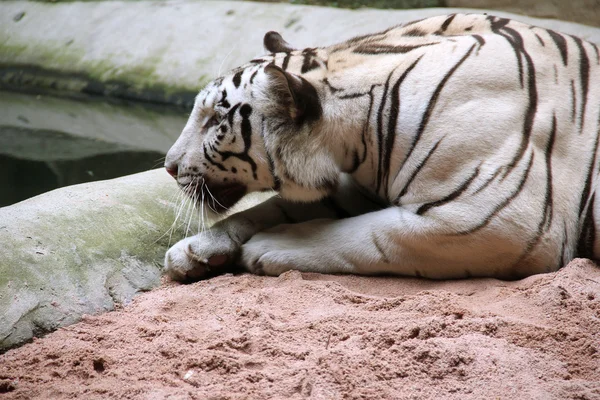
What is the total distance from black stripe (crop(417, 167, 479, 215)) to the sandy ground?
13.0 inches

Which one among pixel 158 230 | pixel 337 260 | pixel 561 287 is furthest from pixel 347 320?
pixel 158 230

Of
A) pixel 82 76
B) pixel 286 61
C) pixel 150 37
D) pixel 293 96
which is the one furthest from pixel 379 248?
pixel 82 76

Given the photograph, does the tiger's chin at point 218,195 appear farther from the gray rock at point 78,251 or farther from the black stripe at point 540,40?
the black stripe at point 540,40

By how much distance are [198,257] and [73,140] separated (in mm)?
4064

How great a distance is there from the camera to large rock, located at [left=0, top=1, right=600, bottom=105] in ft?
26.4

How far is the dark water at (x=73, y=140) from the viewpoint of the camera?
5.52 m

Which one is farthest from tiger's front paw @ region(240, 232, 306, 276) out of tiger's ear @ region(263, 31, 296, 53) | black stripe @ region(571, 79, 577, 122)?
black stripe @ region(571, 79, 577, 122)

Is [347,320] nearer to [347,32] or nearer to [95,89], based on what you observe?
[347,32]

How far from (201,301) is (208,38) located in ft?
20.9

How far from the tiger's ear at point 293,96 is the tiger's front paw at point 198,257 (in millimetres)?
681

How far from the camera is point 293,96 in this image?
305cm

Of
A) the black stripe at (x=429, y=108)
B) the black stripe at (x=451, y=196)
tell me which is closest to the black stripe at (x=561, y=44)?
the black stripe at (x=429, y=108)

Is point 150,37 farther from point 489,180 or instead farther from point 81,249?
point 489,180

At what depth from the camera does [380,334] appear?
2475mm
